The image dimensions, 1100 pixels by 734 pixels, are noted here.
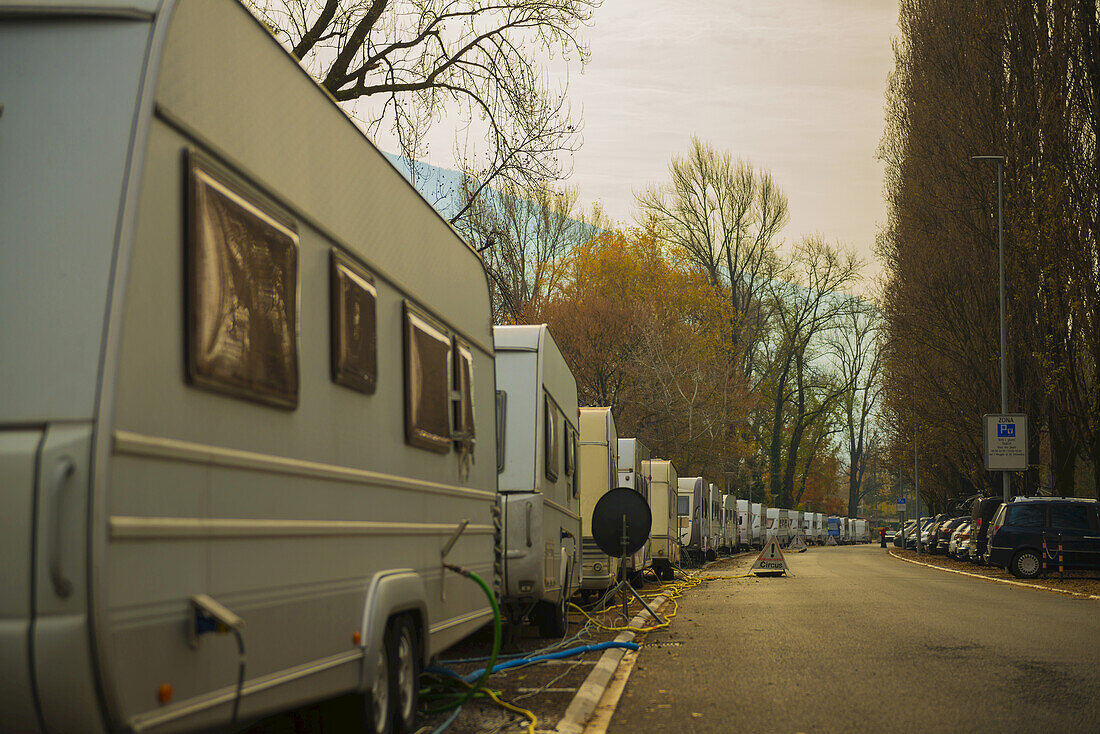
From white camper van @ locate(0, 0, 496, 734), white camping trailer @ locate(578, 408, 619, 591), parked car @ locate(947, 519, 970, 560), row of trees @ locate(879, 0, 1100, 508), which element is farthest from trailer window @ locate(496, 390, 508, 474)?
parked car @ locate(947, 519, 970, 560)

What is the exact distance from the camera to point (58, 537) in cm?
350

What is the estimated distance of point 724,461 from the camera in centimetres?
4981

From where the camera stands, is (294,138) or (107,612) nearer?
(107,612)

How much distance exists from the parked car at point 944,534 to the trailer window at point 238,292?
4175 centimetres

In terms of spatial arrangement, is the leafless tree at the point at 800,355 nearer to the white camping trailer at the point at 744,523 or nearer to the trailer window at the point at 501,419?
the white camping trailer at the point at 744,523

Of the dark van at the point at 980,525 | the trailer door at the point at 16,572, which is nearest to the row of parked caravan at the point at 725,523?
the dark van at the point at 980,525

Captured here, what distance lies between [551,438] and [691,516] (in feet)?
80.5

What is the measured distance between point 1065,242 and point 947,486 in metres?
30.7

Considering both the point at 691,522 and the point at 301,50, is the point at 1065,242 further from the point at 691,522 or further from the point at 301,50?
the point at 301,50

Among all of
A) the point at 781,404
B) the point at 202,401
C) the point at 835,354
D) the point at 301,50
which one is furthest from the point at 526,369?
the point at 835,354

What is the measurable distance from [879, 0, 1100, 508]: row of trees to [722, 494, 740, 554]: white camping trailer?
791cm

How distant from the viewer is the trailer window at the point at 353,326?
5629 millimetres

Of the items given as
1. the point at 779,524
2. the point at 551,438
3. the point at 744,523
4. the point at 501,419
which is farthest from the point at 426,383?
the point at 779,524

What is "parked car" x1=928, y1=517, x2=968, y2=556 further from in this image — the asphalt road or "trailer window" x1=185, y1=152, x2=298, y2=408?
"trailer window" x1=185, y1=152, x2=298, y2=408
